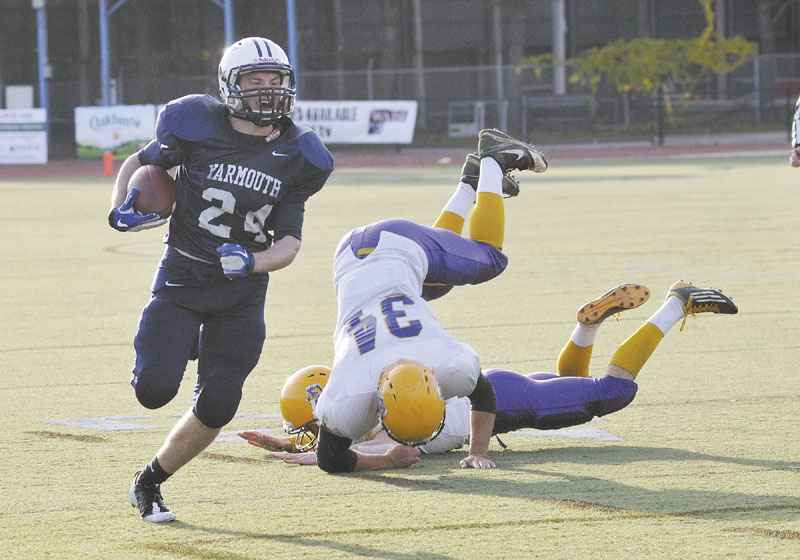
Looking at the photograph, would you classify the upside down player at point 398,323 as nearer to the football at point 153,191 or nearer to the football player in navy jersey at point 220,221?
the football player in navy jersey at point 220,221

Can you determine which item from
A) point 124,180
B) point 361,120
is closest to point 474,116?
point 361,120

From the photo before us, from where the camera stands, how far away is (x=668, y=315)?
20.2ft

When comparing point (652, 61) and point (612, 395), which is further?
point (652, 61)

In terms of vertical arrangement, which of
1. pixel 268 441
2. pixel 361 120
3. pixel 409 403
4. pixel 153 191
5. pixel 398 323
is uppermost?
pixel 361 120

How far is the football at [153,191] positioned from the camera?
201 inches

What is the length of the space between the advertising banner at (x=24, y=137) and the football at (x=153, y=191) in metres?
27.9

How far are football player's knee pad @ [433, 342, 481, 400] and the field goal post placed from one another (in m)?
29.7

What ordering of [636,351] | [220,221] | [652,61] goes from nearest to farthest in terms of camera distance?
1. [220,221]
2. [636,351]
3. [652,61]

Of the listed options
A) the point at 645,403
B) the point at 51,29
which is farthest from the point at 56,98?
the point at 645,403

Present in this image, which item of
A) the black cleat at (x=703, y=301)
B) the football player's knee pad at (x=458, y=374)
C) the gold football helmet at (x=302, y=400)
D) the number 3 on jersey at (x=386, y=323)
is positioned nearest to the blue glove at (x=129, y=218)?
the number 3 on jersey at (x=386, y=323)

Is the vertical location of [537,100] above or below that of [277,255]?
above

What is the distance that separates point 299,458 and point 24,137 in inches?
1108

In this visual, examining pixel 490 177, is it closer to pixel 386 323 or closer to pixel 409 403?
pixel 386 323

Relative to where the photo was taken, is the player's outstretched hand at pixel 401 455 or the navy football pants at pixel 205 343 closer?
the navy football pants at pixel 205 343
